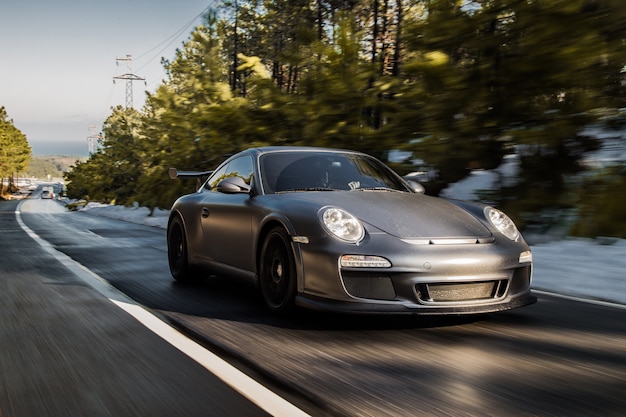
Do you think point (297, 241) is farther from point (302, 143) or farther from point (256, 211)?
point (302, 143)

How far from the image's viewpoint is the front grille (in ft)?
14.4

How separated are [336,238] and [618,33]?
708 cm

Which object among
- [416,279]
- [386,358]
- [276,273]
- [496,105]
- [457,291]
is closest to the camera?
[386,358]

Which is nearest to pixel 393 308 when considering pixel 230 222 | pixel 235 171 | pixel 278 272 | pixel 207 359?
pixel 278 272

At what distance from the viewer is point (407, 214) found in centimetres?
482

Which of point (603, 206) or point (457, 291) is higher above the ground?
point (603, 206)

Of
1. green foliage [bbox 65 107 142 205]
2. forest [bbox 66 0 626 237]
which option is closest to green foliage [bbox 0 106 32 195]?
green foliage [bbox 65 107 142 205]

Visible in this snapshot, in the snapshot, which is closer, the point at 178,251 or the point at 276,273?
the point at 276,273

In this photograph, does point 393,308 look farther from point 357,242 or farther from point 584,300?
point 584,300

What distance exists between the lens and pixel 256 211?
5.47 metres

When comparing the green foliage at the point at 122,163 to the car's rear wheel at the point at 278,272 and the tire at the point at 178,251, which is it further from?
the car's rear wheel at the point at 278,272

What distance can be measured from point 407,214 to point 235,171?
7.34 ft

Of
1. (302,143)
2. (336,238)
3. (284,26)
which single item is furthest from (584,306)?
(284,26)

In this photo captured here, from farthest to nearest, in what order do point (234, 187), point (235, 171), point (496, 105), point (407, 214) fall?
1. point (496, 105)
2. point (235, 171)
3. point (234, 187)
4. point (407, 214)
